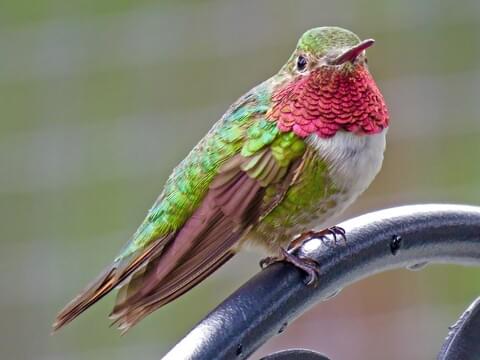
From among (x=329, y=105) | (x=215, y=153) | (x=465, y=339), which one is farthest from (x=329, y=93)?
(x=465, y=339)

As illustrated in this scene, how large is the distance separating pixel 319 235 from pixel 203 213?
0.86 ft

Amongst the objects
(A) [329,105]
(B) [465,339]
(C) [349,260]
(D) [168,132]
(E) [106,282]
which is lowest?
(B) [465,339]

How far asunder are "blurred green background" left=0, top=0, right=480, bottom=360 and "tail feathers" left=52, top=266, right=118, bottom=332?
10.7 ft

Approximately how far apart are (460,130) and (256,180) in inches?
140

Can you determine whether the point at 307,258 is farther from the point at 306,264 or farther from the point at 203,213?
the point at 203,213

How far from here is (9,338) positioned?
20.5 ft

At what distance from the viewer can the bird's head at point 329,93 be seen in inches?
97.7

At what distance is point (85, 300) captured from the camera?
92.3 inches

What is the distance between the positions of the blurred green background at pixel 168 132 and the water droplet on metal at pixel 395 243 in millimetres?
3551

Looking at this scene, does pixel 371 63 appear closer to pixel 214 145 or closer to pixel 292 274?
pixel 214 145

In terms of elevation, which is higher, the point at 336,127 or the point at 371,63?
the point at 371,63

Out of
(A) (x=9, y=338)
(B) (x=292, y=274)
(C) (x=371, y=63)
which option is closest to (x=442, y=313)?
(C) (x=371, y=63)

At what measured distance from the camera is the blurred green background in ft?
19.2

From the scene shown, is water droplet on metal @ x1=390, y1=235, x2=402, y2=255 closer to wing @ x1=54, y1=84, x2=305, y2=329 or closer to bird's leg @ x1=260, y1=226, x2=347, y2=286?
bird's leg @ x1=260, y1=226, x2=347, y2=286
